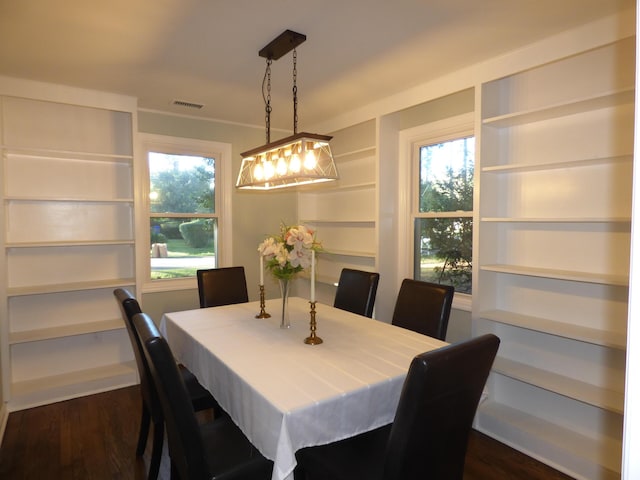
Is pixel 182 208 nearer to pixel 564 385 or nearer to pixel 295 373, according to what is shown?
pixel 295 373

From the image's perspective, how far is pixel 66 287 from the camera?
3.27m

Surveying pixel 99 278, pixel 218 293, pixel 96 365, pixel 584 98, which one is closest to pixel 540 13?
pixel 584 98

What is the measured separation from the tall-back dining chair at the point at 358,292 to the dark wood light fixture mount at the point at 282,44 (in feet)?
5.25

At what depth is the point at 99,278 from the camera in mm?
3574

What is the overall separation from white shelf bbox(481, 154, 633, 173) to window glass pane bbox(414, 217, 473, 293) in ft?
1.76

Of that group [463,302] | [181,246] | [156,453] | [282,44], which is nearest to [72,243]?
[181,246]

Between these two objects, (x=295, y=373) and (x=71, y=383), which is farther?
(x=71, y=383)

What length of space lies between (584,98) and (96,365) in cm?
417

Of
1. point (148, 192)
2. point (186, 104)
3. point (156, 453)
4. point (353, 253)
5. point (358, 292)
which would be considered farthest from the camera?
point (353, 253)

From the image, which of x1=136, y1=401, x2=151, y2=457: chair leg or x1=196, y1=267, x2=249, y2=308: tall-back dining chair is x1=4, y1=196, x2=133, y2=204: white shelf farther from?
x1=136, y1=401, x2=151, y2=457: chair leg

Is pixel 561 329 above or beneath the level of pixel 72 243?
beneath

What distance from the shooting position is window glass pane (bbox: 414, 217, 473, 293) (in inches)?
125

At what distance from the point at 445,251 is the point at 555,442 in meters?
1.53

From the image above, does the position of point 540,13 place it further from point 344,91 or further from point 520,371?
point 520,371
